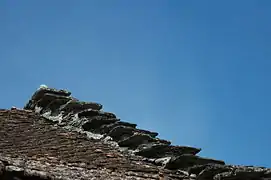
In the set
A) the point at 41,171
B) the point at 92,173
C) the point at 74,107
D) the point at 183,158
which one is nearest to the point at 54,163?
the point at 92,173

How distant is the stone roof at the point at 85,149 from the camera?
18.1 feet

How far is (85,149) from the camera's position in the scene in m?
7.45

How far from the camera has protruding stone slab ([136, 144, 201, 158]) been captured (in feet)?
23.3

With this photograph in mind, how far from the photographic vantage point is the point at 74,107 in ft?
30.0

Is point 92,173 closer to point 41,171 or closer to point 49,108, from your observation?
point 41,171

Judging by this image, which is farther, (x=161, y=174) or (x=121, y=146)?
(x=121, y=146)

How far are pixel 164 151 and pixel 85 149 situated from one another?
1038 mm

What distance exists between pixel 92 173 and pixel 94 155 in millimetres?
1303

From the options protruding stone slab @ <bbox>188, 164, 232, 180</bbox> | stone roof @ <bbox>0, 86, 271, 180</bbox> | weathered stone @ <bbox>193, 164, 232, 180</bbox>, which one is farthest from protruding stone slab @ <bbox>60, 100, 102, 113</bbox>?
weathered stone @ <bbox>193, 164, 232, 180</bbox>

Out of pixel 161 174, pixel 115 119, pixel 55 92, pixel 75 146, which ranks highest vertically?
pixel 55 92

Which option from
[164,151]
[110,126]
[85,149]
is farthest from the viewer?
[110,126]

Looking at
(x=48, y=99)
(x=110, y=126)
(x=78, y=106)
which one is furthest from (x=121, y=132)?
(x=48, y=99)

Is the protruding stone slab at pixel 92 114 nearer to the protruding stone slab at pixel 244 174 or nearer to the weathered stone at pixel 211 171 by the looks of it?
the weathered stone at pixel 211 171

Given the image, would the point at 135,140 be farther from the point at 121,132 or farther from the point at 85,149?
the point at 85,149
